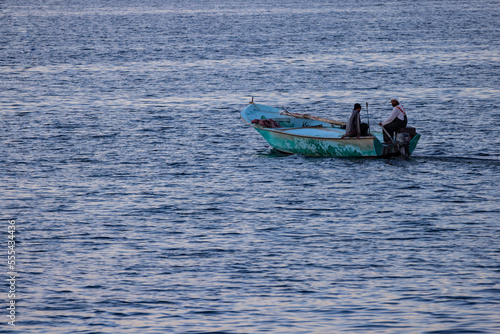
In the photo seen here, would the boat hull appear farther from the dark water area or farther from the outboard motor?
the outboard motor

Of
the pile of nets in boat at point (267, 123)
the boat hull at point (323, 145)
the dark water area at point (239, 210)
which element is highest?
the pile of nets in boat at point (267, 123)

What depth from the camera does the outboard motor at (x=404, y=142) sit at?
30.5m

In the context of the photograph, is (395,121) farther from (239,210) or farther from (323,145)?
(239,210)

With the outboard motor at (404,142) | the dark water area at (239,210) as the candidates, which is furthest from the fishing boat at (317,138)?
the dark water area at (239,210)

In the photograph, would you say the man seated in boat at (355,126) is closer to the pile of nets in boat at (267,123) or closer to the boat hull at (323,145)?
the boat hull at (323,145)

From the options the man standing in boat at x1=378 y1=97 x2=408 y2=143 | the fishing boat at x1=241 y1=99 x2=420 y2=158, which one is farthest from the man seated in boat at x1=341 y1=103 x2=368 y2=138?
the man standing in boat at x1=378 y1=97 x2=408 y2=143

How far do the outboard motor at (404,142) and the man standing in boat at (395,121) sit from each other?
444 millimetres

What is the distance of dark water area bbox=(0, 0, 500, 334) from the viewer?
1781 cm

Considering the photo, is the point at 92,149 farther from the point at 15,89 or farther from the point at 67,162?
the point at 15,89

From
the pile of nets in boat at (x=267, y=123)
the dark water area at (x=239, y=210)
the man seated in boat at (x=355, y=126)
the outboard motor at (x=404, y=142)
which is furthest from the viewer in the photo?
the pile of nets in boat at (x=267, y=123)

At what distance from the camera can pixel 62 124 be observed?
1671 inches

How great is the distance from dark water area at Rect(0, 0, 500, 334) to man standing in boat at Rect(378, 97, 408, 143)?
4.32ft

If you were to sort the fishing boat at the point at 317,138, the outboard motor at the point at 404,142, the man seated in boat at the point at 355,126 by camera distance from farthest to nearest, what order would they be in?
the fishing boat at the point at 317,138, the man seated in boat at the point at 355,126, the outboard motor at the point at 404,142

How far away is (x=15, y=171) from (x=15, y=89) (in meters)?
26.4
